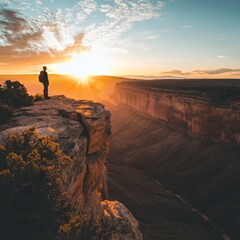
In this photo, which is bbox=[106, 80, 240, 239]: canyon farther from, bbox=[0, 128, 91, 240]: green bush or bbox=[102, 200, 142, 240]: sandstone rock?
bbox=[0, 128, 91, 240]: green bush

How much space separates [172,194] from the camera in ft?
124

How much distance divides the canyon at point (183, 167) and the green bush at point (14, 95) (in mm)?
15309

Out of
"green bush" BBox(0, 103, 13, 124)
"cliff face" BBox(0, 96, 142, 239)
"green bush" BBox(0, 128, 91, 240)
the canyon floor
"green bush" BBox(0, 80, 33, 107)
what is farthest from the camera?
the canyon floor

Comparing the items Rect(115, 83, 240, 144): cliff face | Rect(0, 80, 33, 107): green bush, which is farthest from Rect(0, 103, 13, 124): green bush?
Rect(115, 83, 240, 144): cliff face

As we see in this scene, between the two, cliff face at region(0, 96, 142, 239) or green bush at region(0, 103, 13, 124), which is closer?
cliff face at region(0, 96, 142, 239)

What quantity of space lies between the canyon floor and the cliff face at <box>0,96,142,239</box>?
5.19 metres

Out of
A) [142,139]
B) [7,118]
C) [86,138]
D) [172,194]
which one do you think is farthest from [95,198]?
[142,139]

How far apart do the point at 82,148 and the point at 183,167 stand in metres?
29.3

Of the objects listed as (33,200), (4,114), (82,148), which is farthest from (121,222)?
(33,200)

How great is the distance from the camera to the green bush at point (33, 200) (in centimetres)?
939

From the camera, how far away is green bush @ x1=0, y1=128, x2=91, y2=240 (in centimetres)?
939

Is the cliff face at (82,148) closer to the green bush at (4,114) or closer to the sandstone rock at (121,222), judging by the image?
the sandstone rock at (121,222)

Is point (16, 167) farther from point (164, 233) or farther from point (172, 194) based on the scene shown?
point (172, 194)

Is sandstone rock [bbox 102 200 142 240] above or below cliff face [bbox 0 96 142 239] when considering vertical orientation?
below
